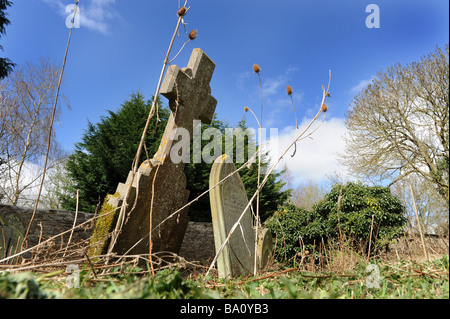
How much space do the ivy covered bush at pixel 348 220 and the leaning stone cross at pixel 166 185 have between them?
12.9 feet

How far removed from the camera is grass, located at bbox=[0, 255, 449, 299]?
941 mm

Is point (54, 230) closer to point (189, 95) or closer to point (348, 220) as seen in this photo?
point (189, 95)

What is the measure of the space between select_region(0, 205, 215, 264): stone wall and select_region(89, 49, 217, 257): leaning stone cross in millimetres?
886

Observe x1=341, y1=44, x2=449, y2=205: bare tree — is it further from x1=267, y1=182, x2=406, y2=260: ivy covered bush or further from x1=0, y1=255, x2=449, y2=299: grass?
x1=0, y1=255, x2=449, y2=299: grass

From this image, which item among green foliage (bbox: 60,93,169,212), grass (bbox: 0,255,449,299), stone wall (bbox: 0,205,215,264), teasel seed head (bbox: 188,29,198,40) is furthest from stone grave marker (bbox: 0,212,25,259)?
teasel seed head (bbox: 188,29,198,40)

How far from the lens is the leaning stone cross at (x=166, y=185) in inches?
128

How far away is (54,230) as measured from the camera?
5.98 metres

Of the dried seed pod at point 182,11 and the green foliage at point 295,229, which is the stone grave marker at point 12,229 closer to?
the dried seed pod at point 182,11

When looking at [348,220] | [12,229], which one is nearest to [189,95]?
[12,229]

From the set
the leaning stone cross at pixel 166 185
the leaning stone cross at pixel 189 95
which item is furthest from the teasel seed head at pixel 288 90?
the leaning stone cross at pixel 189 95

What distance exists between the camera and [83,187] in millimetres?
9156

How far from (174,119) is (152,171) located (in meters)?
0.69

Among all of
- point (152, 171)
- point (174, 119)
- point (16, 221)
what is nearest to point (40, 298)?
point (152, 171)

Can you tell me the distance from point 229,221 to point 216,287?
7.02 feet
